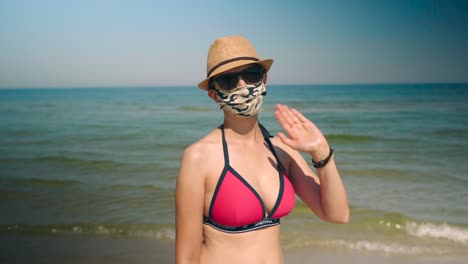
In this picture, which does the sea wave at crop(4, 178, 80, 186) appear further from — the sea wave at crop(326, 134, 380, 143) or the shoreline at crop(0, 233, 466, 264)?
the sea wave at crop(326, 134, 380, 143)

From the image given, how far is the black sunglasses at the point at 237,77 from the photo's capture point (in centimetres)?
244

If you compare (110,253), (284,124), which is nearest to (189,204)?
(284,124)

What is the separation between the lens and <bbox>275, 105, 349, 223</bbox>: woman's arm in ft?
7.44

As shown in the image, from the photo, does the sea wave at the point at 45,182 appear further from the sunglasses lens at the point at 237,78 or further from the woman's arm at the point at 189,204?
the sunglasses lens at the point at 237,78

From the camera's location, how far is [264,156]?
261cm

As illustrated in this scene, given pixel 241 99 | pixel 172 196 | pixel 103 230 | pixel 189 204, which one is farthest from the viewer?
pixel 172 196

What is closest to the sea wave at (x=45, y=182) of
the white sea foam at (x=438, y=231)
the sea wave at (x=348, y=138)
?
the white sea foam at (x=438, y=231)

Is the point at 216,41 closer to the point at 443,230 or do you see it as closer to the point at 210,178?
the point at 210,178

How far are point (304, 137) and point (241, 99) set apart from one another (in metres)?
0.45

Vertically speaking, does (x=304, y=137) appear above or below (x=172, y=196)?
above

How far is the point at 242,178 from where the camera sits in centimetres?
237

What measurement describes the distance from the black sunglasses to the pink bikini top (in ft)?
1.09

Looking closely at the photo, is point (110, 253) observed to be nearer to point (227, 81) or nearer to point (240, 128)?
point (240, 128)

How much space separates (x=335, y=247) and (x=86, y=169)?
9.94 m
